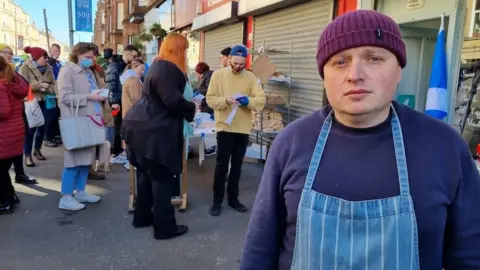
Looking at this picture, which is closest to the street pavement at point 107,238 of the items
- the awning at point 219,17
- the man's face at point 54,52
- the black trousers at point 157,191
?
the black trousers at point 157,191

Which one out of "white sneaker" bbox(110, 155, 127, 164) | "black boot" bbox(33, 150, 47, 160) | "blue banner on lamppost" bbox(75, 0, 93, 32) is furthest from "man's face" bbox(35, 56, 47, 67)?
"blue banner on lamppost" bbox(75, 0, 93, 32)

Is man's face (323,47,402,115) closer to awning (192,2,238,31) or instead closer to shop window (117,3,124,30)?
awning (192,2,238,31)

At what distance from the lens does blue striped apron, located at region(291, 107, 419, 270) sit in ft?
3.94

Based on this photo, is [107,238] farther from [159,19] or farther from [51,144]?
[159,19]

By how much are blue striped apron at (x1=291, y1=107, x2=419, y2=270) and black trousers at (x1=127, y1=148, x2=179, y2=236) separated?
2611 mm

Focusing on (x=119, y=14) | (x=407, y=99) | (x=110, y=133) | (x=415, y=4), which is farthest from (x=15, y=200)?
(x=119, y=14)

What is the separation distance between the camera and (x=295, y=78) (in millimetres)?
7449

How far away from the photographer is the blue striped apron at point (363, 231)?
47.3 inches

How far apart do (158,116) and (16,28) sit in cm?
9782

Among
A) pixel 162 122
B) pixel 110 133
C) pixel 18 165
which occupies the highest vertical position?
pixel 162 122

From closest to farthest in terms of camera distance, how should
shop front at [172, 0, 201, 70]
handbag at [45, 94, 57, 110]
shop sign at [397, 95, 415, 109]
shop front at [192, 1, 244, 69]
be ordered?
shop sign at [397, 95, 415, 109] < handbag at [45, 94, 57, 110] < shop front at [192, 1, 244, 69] < shop front at [172, 0, 201, 70]

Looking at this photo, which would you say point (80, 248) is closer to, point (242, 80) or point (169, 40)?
point (169, 40)

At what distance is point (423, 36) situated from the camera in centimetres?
518

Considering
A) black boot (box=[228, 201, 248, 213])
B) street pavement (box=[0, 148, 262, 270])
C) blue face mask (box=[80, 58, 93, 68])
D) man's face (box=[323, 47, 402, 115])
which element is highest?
blue face mask (box=[80, 58, 93, 68])
